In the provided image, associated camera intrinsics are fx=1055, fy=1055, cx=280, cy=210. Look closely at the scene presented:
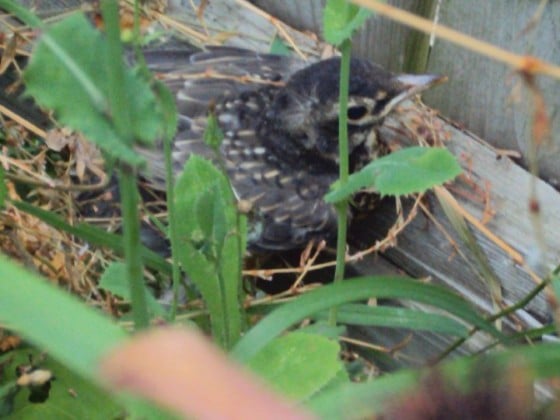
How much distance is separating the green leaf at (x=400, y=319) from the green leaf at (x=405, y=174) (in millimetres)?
220

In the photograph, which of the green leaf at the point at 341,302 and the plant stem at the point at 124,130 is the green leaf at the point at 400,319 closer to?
the green leaf at the point at 341,302

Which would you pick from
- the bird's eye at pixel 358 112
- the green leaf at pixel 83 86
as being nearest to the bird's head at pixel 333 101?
the bird's eye at pixel 358 112

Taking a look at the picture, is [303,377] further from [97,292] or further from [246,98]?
[246,98]

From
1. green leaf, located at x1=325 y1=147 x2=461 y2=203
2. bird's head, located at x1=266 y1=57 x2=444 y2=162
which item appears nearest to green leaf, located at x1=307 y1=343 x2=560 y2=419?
green leaf, located at x1=325 y1=147 x2=461 y2=203

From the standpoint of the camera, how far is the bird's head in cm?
172

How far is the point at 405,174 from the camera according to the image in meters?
1.03

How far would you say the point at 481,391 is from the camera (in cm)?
49

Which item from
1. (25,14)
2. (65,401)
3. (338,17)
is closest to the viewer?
(25,14)

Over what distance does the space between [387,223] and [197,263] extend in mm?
602

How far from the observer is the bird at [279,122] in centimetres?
175

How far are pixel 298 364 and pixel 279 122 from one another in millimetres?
1012

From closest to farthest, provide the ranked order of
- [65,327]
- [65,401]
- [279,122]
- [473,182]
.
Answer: [65,327]
[65,401]
[473,182]
[279,122]

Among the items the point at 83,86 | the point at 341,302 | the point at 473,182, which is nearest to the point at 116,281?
the point at 341,302

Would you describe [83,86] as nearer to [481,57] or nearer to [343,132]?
[343,132]
